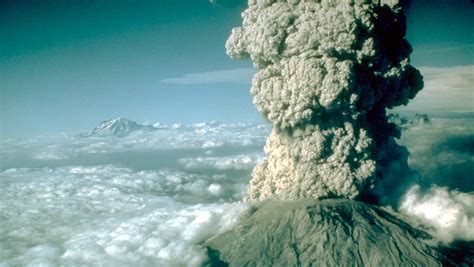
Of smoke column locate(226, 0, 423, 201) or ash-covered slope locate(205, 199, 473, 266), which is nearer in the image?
smoke column locate(226, 0, 423, 201)

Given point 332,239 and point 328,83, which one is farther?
point 332,239

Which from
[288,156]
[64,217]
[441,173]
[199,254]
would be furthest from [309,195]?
[64,217]

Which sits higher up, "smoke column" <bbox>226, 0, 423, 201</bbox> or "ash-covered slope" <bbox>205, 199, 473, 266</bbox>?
"smoke column" <bbox>226, 0, 423, 201</bbox>

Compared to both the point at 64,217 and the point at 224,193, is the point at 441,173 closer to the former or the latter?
the point at 224,193

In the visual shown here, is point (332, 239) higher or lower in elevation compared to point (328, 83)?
lower

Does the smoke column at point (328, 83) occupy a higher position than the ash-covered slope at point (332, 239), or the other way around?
the smoke column at point (328, 83)
